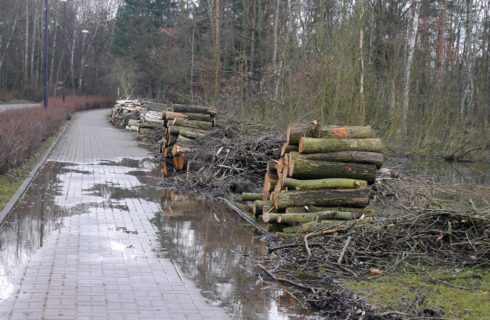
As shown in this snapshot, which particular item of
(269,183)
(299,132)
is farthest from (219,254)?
(299,132)

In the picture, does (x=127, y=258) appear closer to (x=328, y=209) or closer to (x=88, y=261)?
(x=88, y=261)

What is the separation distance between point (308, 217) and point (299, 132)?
163 centimetres

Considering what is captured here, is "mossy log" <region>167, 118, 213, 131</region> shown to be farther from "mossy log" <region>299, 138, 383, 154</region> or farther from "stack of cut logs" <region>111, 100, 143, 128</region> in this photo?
"stack of cut logs" <region>111, 100, 143, 128</region>

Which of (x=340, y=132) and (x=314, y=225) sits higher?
(x=340, y=132)

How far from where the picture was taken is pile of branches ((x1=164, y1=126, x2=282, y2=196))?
1388 cm

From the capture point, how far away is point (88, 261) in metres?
7.72

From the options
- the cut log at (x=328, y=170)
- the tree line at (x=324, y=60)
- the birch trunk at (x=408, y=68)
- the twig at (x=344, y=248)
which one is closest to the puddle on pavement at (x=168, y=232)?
the twig at (x=344, y=248)

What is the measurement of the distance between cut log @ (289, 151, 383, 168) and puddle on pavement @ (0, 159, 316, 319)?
1.53 m

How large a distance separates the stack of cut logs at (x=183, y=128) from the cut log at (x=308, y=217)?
269 inches

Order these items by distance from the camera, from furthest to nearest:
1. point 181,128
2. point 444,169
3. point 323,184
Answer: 1. point 444,169
2. point 181,128
3. point 323,184

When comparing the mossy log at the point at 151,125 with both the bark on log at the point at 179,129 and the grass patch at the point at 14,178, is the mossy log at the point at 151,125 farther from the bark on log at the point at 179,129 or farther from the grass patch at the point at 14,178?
the bark on log at the point at 179,129

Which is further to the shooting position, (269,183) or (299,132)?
(269,183)

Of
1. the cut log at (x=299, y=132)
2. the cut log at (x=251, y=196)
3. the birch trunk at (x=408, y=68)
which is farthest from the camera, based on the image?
the birch trunk at (x=408, y=68)

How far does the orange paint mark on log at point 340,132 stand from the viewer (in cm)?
1067
